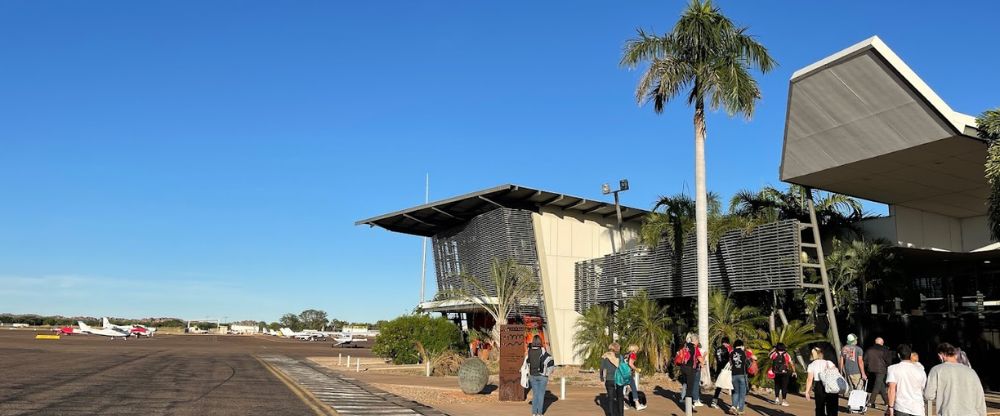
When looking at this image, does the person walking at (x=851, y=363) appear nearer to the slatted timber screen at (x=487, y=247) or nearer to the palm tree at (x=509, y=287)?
the palm tree at (x=509, y=287)

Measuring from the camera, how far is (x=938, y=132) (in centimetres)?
1756

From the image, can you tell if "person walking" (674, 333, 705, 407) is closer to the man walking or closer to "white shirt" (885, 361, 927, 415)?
the man walking

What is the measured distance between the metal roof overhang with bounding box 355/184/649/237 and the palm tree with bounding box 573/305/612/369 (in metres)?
6.86

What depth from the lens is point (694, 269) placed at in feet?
89.8

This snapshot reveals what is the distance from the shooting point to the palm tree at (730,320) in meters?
23.5

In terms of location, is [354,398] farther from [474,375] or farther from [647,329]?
[647,329]

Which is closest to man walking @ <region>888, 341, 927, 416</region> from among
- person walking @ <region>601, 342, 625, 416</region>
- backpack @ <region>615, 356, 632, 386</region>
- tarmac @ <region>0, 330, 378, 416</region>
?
A: backpack @ <region>615, 356, 632, 386</region>

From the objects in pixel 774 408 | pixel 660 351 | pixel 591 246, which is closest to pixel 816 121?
pixel 774 408

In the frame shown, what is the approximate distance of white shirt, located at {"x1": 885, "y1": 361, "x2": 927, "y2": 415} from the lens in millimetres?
8828

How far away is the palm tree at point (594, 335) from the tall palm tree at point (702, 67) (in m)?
8.38

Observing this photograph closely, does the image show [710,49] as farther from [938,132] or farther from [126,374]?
[126,374]

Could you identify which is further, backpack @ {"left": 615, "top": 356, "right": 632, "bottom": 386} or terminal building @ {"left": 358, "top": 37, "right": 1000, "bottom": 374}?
terminal building @ {"left": 358, "top": 37, "right": 1000, "bottom": 374}

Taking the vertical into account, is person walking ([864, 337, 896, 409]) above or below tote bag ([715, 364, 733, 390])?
above

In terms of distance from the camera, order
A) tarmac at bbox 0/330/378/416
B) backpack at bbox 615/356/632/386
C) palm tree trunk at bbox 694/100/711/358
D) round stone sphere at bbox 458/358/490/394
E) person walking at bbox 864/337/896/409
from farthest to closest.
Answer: palm tree trunk at bbox 694/100/711/358, round stone sphere at bbox 458/358/490/394, person walking at bbox 864/337/896/409, tarmac at bbox 0/330/378/416, backpack at bbox 615/356/632/386
